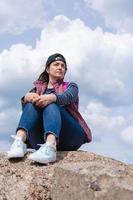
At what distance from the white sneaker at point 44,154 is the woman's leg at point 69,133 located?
0.62 m

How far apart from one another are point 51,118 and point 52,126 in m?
0.11

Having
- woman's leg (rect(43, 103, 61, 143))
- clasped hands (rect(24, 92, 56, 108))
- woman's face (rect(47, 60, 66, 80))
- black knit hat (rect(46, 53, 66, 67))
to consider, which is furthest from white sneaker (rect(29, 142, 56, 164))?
black knit hat (rect(46, 53, 66, 67))

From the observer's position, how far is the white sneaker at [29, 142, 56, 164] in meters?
6.57

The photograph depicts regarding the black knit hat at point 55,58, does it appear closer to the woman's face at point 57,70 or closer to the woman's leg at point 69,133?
the woman's face at point 57,70

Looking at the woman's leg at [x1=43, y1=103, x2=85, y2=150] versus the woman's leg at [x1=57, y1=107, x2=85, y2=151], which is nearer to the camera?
the woman's leg at [x1=43, y1=103, x2=85, y2=150]

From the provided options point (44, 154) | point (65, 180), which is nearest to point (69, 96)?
point (44, 154)

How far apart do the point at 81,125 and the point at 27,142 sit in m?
0.85

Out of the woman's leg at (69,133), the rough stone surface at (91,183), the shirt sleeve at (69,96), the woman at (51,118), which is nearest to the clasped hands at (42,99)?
the woman at (51,118)

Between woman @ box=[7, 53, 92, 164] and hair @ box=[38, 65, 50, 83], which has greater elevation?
hair @ box=[38, 65, 50, 83]

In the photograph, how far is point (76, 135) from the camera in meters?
7.35

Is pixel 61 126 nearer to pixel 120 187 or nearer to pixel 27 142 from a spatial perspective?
pixel 27 142

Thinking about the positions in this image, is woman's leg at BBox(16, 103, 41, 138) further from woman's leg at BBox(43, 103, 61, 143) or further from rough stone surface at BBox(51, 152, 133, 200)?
rough stone surface at BBox(51, 152, 133, 200)

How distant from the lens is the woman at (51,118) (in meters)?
6.70


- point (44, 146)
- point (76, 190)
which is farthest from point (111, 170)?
point (44, 146)
